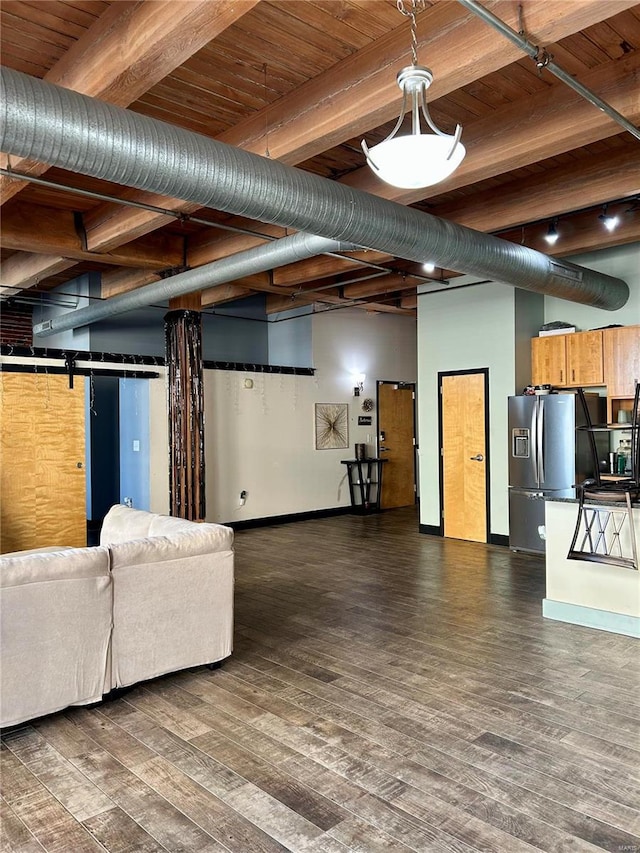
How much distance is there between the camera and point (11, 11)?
2.81 meters

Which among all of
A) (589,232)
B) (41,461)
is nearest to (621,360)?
(589,232)

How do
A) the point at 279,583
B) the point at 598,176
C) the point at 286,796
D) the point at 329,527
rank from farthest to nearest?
the point at 329,527, the point at 279,583, the point at 598,176, the point at 286,796

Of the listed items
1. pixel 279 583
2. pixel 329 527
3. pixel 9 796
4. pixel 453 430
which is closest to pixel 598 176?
pixel 453 430

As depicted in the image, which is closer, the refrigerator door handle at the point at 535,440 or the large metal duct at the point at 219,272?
the large metal duct at the point at 219,272

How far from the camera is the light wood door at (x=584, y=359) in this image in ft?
21.2

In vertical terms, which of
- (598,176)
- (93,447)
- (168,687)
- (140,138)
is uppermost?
(598,176)

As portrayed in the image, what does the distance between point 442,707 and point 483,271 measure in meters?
3.06

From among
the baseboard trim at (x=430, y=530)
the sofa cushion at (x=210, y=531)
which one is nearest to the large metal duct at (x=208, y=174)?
the sofa cushion at (x=210, y=531)

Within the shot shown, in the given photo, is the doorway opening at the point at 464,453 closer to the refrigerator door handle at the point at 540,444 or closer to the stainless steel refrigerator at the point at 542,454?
the stainless steel refrigerator at the point at 542,454

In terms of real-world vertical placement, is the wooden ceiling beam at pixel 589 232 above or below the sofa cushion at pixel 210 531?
above

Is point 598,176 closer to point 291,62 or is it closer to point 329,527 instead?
point 291,62

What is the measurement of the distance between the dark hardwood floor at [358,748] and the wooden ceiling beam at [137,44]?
2982 mm

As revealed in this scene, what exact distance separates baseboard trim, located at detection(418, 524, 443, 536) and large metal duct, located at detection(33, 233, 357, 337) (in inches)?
160

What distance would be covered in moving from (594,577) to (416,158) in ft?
10.5
